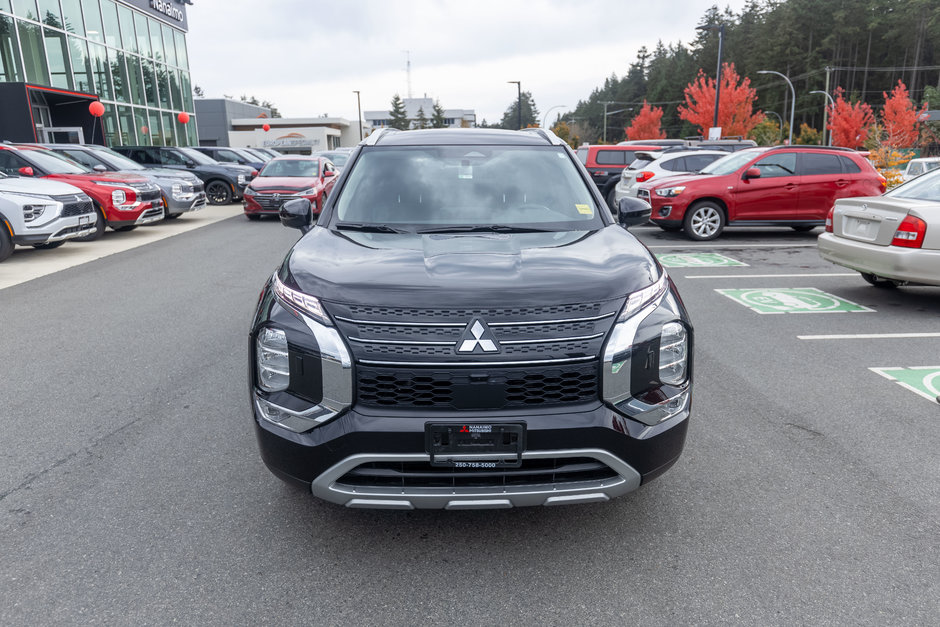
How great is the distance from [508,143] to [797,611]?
10.1 feet

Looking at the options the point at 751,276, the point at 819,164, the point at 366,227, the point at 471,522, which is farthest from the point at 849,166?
the point at 471,522

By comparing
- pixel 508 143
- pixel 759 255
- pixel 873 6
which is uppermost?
pixel 873 6

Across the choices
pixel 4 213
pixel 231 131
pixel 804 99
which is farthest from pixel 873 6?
pixel 4 213

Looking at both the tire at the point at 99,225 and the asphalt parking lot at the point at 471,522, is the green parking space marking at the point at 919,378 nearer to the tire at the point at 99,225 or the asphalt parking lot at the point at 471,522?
the asphalt parking lot at the point at 471,522

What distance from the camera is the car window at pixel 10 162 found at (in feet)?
39.6

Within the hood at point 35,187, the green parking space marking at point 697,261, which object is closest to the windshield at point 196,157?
the hood at point 35,187

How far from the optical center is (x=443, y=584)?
2.64m

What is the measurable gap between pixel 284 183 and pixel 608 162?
870 centimetres

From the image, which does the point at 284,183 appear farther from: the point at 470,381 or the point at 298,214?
the point at 470,381

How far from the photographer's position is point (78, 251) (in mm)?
11438

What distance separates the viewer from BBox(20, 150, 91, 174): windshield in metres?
12.4

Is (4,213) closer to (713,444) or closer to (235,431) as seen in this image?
(235,431)

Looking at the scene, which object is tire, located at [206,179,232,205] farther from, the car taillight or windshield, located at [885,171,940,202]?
the car taillight

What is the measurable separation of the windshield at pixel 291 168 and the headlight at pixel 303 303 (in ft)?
50.1
